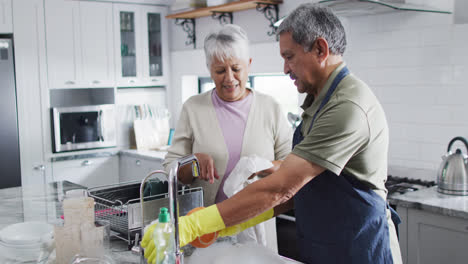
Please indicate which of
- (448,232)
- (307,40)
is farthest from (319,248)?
(448,232)

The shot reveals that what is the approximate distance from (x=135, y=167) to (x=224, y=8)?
180 centimetres

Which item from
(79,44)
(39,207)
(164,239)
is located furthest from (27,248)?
(79,44)

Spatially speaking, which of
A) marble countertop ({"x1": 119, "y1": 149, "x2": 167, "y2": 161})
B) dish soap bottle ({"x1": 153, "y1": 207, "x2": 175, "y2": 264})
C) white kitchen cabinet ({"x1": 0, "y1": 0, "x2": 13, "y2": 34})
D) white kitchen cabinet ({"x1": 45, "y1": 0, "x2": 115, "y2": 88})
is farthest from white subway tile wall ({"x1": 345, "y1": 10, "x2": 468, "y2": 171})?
white kitchen cabinet ({"x1": 0, "y1": 0, "x2": 13, "y2": 34})

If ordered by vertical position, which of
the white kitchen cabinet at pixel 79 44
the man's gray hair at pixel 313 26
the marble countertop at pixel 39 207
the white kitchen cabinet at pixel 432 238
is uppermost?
the white kitchen cabinet at pixel 79 44

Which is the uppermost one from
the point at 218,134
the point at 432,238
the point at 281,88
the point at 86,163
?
the point at 281,88

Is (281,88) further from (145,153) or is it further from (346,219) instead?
(346,219)

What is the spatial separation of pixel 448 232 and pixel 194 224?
166 cm

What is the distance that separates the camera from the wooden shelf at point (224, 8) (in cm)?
404

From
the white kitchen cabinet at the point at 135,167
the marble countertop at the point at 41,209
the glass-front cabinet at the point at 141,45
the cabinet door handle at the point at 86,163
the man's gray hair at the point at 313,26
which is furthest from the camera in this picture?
the glass-front cabinet at the point at 141,45

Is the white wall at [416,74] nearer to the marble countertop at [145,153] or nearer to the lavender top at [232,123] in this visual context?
the lavender top at [232,123]

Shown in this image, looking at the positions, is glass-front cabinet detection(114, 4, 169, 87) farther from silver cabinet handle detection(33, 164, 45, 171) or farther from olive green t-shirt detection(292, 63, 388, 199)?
olive green t-shirt detection(292, 63, 388, 199)

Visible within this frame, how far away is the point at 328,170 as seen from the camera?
5.27 feet

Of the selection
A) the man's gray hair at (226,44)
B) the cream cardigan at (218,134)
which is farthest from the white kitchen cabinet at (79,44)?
the man's gray hair at (226,44)

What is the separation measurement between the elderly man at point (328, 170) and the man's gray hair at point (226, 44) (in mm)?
558
